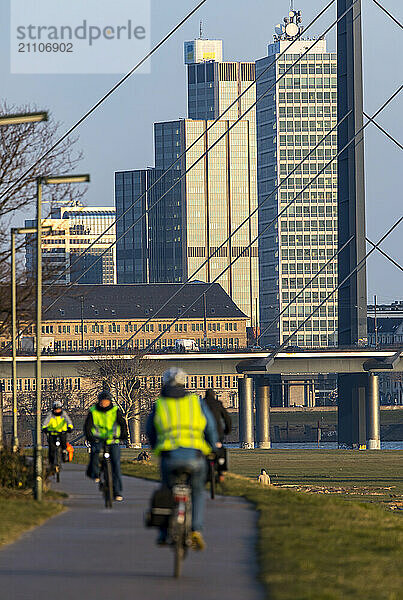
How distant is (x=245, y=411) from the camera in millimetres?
115688

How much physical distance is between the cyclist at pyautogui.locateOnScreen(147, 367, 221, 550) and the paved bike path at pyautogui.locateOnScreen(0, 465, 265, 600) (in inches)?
26.3

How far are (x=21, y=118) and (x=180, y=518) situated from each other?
9865mm

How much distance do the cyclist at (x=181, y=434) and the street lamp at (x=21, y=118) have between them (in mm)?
8275

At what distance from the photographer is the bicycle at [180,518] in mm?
12422

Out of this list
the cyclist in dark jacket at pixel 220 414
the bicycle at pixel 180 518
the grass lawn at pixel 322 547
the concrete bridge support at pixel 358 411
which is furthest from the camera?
the concrete bridge support at pixel 358 411

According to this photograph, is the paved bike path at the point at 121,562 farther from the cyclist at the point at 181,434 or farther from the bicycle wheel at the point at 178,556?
the cyclist at the point at 181,434

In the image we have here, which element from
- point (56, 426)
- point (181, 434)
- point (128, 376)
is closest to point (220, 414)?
point (181, 434)

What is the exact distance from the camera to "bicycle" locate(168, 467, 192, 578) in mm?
12422

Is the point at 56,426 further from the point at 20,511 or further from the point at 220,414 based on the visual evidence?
the point at 20,511

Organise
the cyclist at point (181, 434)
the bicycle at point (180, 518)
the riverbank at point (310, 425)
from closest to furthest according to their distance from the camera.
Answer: the bicycle at point (180, 518) → the cyclist at point (181, 434) → the riverbank at point (310, 425)

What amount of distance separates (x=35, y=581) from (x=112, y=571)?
98cm

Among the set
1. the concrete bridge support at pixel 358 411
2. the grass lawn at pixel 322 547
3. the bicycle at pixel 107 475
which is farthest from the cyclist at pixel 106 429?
the concrete bridge support at pixel 358 411

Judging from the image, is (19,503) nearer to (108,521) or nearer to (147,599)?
(108,521)

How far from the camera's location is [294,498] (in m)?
24.1
